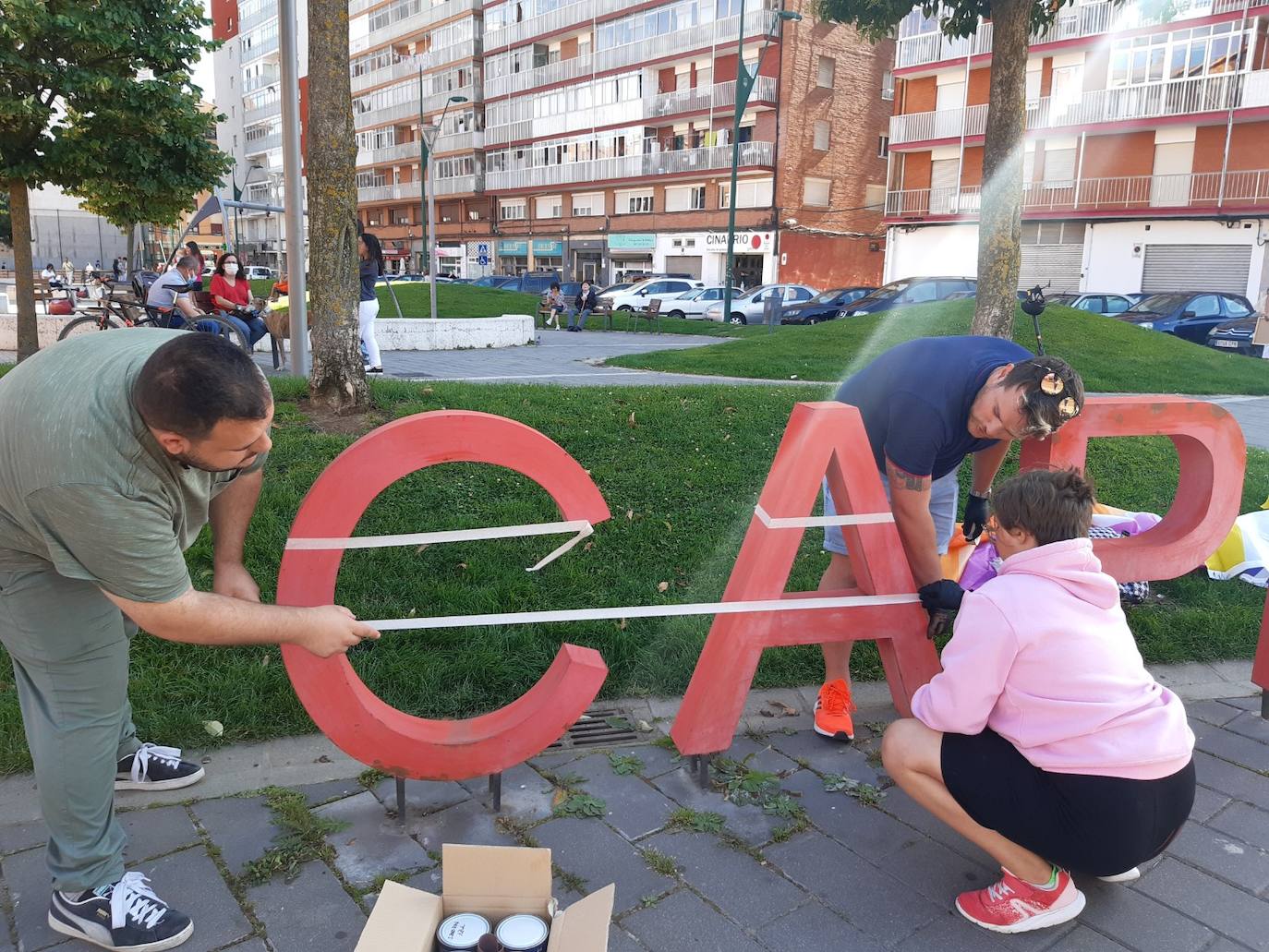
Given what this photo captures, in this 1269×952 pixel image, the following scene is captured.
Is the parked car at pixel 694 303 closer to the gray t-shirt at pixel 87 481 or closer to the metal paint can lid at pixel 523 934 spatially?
the gray t-shirt at pixel 87 481

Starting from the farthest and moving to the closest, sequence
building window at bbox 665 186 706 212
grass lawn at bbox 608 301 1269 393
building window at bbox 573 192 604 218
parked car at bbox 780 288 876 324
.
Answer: building window at bbox 573 192 604 218 → building window at bbox 665 186 706 212 → parked car at bbox 780 288 876 324 → grass lawn at bbox 608 301 1269 393

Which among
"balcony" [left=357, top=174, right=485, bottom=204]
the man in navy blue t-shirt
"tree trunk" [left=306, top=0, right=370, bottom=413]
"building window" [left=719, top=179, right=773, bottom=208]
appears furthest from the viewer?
"balcony" [left=357, top=174, right=485, bottom=204]

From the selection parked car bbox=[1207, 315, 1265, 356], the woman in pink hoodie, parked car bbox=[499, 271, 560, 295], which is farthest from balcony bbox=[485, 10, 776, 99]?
the woman in pink hoodie

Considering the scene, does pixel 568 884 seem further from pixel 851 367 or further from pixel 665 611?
pixel 851 367

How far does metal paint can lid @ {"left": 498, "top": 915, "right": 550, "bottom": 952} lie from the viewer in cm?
210

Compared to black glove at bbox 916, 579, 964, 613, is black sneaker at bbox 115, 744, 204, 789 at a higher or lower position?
lower

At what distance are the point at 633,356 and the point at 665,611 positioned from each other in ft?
37.8

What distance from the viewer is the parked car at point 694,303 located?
2973cm

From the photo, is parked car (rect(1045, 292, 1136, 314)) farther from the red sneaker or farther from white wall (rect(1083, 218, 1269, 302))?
the red sneaker

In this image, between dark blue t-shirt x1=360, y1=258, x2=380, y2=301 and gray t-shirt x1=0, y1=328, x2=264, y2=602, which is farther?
dark blue t-shirt x1=360, y1=258, x2=380, y2=301

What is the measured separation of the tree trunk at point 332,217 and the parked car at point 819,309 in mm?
20664

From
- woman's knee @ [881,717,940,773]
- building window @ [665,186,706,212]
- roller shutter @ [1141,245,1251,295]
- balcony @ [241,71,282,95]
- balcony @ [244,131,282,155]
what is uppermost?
balcony @ [241,71,282,95]

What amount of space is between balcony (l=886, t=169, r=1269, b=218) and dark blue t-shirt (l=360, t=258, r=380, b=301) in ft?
69.4

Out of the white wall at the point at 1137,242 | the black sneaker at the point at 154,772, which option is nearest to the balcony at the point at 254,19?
the white wall at the point at 1137,242
